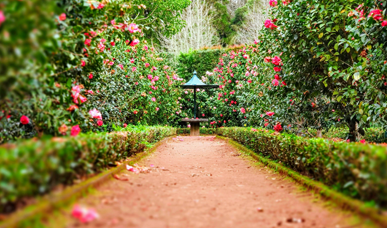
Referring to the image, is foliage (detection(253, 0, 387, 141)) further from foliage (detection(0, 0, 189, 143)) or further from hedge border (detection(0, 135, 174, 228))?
hedge border (detection(0, 135, 174, 228))

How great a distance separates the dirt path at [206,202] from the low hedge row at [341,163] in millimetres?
284

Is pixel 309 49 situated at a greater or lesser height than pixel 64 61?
greater

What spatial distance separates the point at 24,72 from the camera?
7.45 ft

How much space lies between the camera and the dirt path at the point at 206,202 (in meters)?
2.74

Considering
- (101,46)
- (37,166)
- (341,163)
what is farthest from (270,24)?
(37,166)

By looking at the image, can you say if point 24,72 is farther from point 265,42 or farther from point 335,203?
point 265,42

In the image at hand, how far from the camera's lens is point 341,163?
122 inches

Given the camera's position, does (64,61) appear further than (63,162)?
Yes

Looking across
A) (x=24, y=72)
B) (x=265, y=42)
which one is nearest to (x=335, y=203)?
(x=24, y=72)

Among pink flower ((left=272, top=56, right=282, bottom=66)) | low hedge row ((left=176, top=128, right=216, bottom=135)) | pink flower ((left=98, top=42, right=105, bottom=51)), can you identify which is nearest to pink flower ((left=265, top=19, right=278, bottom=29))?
pink flower ((left=272, top=56, right=282, bottom=66))

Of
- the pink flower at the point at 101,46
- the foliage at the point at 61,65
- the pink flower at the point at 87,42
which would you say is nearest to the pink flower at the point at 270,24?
the foliage at the point at 61,65

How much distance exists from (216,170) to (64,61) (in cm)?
334

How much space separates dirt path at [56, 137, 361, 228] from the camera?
8.98 ft

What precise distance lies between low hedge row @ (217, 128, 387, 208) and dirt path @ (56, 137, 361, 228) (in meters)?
0.28
